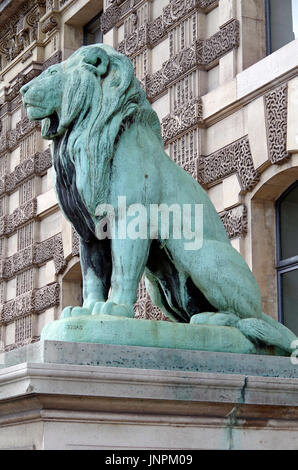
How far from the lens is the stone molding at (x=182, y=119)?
11258 mm

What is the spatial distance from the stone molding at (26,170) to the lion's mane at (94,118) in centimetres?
984

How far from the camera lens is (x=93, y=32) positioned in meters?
15.6

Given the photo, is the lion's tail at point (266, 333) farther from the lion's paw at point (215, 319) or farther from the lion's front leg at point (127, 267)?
the lion's front leg at point (127, 267)

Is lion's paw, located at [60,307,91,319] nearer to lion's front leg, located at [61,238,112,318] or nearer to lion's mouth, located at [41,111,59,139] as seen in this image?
lion's front leg, located at [61,238,112,318]

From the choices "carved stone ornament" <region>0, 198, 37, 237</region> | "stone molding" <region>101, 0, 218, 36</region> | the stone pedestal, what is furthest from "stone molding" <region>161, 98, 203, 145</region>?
the stone pedestal

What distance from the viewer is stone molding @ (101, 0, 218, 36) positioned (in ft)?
38.3

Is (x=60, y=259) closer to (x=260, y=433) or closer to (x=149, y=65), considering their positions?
(x=149, y=65)

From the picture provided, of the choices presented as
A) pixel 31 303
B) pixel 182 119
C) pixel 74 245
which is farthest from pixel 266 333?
pixel 31 303

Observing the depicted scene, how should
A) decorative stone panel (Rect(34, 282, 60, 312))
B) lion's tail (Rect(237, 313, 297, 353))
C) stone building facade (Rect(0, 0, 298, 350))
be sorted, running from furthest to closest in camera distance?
decorative stone panel (Rect(34, 282, 60, 312))
stone building facade (Rect(0, 0, 298, 350))
lion's tail (Rect(237, 313, 297, 353))

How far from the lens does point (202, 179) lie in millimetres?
11031

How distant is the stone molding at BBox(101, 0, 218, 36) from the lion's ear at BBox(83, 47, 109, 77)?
6.31 meters

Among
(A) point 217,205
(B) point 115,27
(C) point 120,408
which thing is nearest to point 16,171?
(B) point 115,27

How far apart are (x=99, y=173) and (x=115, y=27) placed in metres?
8.88

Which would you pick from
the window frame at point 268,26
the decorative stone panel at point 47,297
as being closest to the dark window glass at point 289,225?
the window frame at point 268,26
